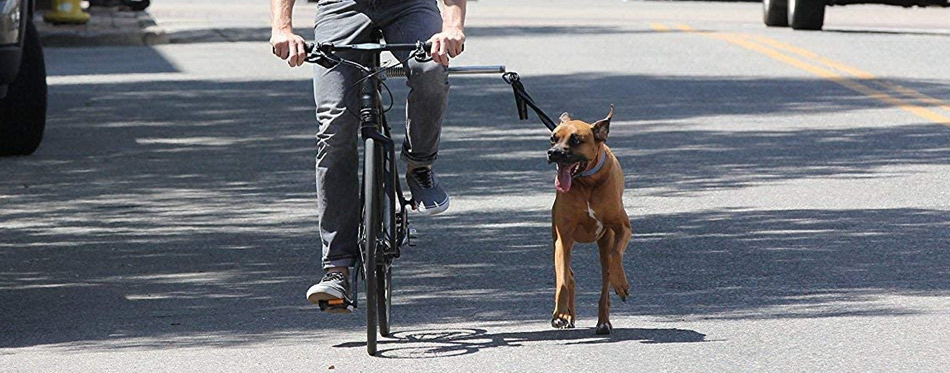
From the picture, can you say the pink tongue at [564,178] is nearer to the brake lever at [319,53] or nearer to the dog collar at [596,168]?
the dog collar at [596,168]

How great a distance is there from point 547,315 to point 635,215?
8.45 ft

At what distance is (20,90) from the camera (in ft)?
39.8

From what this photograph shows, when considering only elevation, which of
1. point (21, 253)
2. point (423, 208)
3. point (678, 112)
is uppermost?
point (423, 208)

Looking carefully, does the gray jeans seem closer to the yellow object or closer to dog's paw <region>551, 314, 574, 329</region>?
dog's paw <region>551, 314, 574, 329</region>

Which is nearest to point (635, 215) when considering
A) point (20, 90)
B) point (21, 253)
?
point (21, 253)

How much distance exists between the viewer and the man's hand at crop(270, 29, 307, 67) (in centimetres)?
614

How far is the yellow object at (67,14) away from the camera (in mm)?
23656

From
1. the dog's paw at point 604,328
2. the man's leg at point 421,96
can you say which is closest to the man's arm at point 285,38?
the man's leg at point 421,96

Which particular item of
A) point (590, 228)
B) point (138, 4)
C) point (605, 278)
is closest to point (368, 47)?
point (590, 228)

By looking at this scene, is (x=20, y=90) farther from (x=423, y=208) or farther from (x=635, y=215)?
(x=423, y=208)

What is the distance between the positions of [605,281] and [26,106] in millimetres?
6615

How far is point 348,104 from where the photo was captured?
641 cm

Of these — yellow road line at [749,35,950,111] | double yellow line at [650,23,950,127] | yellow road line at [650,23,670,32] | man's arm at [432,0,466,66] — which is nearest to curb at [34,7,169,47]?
yellow road line at [650,23,670,32]

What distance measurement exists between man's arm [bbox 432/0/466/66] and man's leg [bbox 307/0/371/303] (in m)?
0.37
